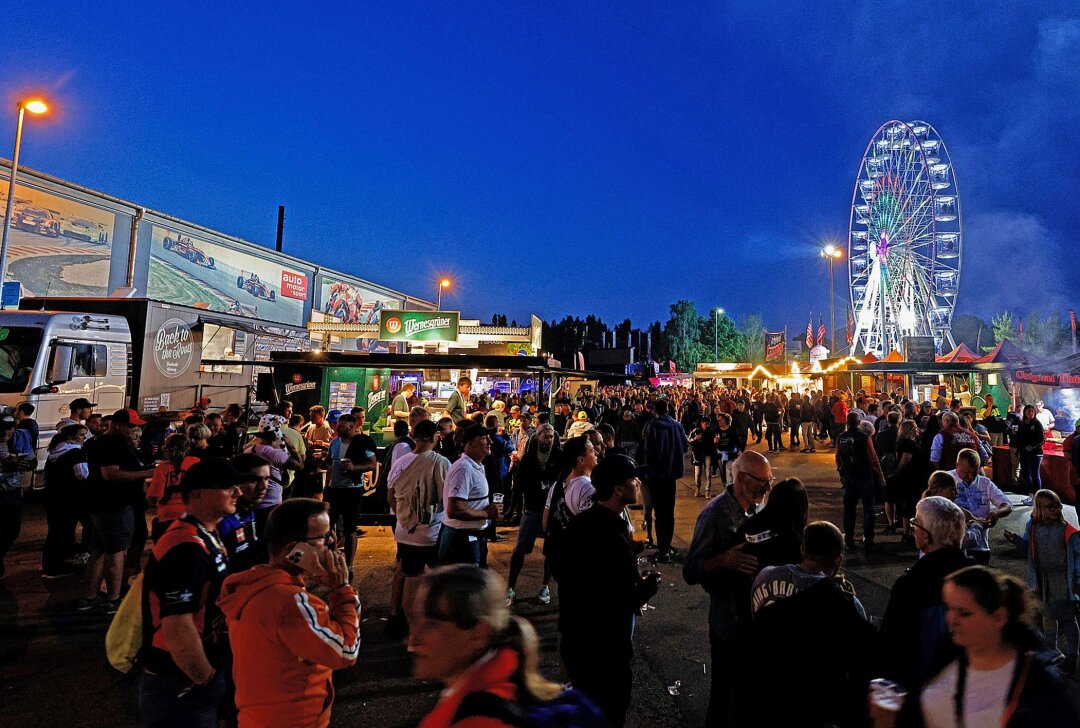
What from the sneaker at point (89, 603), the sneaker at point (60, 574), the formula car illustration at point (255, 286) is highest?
the formula car illustration at point (255, 286)

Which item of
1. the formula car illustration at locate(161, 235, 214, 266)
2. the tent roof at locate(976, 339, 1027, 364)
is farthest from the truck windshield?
the tent roof at locate(976, 339, 1027, 364)

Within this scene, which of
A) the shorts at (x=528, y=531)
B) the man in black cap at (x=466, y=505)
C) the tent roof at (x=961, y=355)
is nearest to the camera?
the man in black cap at (x=466, y=505)

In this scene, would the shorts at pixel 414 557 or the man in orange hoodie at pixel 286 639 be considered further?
the shorts at pixel 414 557

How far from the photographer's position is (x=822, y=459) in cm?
1661

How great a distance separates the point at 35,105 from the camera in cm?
1304

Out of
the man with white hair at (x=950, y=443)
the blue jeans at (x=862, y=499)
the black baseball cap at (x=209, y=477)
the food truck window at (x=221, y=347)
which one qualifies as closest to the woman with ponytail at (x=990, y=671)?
the black baseball cap at (x=209, y=477)

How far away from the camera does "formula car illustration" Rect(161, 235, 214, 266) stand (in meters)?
26.0

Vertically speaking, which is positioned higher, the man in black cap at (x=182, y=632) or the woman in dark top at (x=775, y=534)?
the woman in dark top at (x=775, y=534)

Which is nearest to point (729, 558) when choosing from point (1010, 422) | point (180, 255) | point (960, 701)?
point (960, 701)

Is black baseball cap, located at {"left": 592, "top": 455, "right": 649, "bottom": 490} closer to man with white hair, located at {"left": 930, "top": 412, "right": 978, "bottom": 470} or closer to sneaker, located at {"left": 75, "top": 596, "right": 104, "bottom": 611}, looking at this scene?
sneaker, located at {"left": 75, "top": 596, "right": 104, "bottom": 611}

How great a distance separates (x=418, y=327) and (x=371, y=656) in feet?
40.9

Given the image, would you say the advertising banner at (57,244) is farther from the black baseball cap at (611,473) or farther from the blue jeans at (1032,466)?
the blue jeans at (1032,466)

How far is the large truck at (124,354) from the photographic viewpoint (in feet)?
34.5

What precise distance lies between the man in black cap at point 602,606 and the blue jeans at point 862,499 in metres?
6.14
